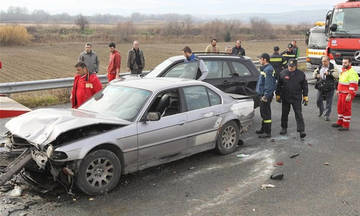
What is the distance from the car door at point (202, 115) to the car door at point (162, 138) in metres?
0.16

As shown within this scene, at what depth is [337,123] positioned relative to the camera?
9.55 m

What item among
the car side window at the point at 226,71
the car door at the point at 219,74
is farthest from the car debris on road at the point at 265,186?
the car side window at the point at 226,71

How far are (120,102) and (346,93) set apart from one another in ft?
19.6

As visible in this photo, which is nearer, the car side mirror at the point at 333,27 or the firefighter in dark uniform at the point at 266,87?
the firefighter in dark uniform at the point at 266,87

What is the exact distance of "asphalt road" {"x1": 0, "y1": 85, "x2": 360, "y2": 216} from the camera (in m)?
4.90

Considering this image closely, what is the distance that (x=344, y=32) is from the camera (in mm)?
13086

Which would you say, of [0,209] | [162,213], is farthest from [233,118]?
[0,209]

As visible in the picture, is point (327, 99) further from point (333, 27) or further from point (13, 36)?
point (13, 36)

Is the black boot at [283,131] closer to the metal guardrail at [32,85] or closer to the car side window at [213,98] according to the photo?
the car side window at [213,98]

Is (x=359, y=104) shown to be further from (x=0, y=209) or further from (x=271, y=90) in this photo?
(x=0, y=209)

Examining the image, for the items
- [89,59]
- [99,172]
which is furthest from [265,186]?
[89,59]

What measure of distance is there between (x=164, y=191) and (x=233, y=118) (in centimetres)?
230

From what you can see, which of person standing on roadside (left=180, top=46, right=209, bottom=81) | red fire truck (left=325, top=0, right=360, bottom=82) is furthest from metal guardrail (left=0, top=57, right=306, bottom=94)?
red fire truck (left=325, top=0, right=360, bottom=82)

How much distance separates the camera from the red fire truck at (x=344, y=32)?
12.8 m
